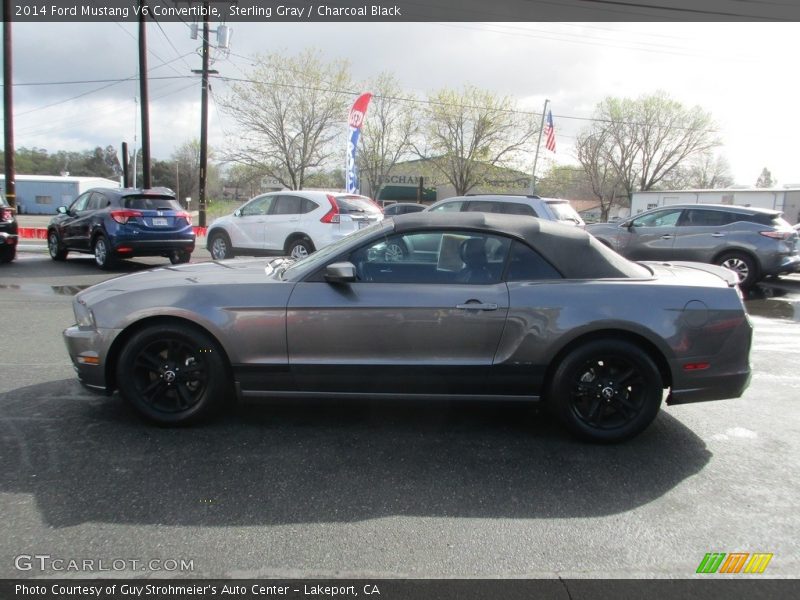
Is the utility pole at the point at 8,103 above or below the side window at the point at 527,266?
above

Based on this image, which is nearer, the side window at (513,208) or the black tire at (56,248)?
the side window at (513,208)

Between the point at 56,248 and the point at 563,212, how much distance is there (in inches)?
448

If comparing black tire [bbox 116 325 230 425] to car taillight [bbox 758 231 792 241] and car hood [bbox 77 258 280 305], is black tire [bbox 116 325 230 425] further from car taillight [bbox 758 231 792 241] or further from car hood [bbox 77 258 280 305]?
car taillight [bbox 758 231 792 241]

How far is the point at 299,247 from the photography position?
456 inches

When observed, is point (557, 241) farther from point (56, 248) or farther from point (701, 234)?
point (56, 248)

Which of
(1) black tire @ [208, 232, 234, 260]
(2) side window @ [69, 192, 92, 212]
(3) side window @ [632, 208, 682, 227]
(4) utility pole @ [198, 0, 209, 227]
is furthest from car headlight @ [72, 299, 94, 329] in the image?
(4) utility pole @ [198, 0, 209, 227]

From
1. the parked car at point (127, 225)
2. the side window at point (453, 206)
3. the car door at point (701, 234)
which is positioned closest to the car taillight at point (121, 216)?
the parked car at point (127, 225)

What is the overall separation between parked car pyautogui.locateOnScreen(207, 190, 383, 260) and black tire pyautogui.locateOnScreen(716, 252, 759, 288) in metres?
6.85

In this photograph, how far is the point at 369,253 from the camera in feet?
12.9

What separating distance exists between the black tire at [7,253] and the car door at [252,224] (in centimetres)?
471

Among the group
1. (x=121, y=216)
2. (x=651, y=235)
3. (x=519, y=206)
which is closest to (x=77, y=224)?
(x=121, y=216)

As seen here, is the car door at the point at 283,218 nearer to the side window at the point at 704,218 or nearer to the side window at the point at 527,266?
the side window at the point at 704,218

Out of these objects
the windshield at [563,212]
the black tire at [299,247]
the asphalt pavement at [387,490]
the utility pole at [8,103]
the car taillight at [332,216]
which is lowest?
the asphalt pavement at [387,490]

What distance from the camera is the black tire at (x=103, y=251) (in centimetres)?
1151
